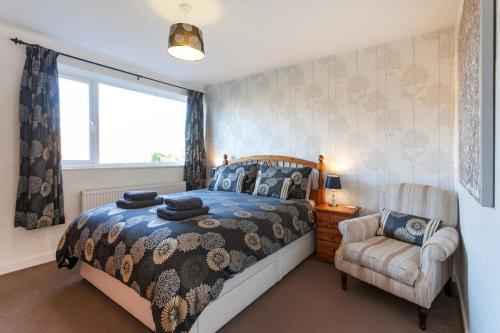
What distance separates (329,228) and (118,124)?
10.5 ft

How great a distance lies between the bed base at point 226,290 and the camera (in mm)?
1642

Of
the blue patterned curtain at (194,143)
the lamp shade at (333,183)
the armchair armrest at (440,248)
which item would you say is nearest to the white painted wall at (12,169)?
the blue patterned curtain at (194,143)

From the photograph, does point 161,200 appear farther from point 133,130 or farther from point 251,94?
point 251,94

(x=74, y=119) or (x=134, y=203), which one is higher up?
(x=74, y=119)

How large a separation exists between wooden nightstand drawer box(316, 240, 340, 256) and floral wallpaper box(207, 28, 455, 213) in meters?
0.63

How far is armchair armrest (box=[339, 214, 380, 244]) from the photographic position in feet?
7.20

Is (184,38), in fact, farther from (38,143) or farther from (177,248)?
(38,143)

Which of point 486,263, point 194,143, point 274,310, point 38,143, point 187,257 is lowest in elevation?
point 274,310

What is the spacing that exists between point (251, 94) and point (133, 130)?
191cm

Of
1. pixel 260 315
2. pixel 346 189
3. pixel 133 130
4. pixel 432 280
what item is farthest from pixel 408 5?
pixel 133 130

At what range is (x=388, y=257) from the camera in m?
1.88

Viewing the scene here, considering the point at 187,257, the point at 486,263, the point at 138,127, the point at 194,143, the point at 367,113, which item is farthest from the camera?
the point at 194,143

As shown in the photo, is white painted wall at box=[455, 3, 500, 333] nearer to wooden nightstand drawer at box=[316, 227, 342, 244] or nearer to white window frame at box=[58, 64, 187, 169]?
wooden nightstand drawer at box=[316, 227, 342, 244]

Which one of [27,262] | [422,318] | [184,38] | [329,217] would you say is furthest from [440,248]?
[27,262]
